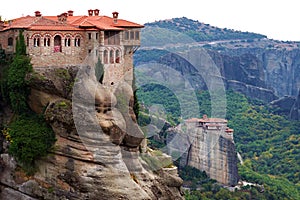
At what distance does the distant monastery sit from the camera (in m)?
57.7

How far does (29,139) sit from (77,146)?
365 cm

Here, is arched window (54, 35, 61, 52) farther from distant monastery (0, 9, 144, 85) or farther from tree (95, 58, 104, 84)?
tree (95, 58, 104, 84)

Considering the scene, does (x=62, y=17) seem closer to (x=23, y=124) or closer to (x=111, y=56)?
(x=111, y=56)

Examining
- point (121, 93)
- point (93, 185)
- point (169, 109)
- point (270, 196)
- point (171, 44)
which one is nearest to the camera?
point (93, 185)

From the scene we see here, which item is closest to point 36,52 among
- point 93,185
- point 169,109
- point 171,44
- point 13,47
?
point 13,47

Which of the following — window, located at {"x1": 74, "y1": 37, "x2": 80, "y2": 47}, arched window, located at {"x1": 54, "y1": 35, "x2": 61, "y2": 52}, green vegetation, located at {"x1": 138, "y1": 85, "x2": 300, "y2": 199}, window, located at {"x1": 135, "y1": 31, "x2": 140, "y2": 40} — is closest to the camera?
arched window, located at {"x1": 54, "y1": 35, "x2": 61, "y2": 52}

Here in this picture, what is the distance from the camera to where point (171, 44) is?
156000 mm

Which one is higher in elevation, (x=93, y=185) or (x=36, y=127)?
(x=36, y=127)

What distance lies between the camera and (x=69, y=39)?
58625 mm

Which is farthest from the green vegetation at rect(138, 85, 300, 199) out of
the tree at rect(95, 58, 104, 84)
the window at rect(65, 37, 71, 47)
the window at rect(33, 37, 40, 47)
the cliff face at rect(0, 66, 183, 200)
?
the window at rect(33, 37, 40, 47)

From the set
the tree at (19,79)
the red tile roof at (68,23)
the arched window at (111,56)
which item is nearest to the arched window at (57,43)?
the red tile roof at (68,23)

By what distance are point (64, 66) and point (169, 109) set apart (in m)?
74.7

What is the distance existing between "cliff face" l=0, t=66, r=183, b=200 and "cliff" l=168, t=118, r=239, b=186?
151ft

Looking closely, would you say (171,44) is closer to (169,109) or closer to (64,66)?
(169,109)
